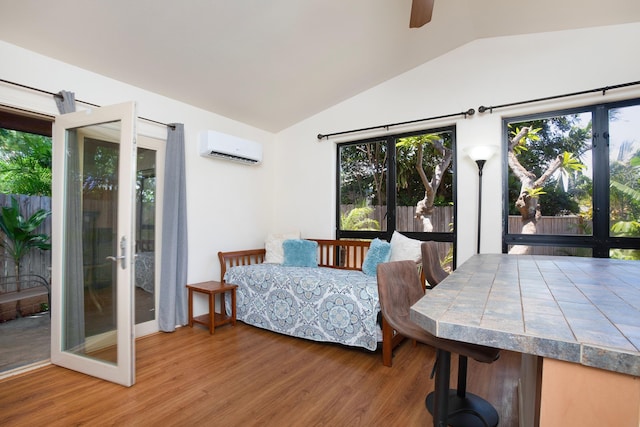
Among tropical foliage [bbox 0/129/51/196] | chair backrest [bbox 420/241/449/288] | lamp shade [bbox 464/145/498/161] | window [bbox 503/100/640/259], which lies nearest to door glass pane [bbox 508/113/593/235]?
window [bbox 503/100/640/259]

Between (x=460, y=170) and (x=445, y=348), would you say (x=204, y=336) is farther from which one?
(x=460, y=170)

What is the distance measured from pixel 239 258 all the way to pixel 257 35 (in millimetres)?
2475

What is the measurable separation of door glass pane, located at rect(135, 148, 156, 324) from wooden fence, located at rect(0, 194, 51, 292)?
6.19ft

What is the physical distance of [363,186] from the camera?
13.3ft

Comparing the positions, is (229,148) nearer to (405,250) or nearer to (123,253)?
(123,253)

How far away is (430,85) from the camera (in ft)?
11.4

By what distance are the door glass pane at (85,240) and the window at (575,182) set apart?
3.54m

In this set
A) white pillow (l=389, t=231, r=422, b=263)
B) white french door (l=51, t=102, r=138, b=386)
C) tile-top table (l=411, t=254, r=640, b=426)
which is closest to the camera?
tile-top table (l=411, t=254, r=640, b=426)

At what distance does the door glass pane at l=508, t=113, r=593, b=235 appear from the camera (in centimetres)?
286

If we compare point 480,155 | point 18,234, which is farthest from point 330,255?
point 18,234

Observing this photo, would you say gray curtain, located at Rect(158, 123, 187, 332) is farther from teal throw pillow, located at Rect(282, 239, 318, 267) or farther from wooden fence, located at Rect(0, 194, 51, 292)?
wooden fence, located at Rect(0, 194, 51, 292)

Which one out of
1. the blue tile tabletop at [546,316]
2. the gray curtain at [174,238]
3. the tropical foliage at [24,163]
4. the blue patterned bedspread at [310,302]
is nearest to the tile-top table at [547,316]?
the blue tile tabletop at [546,316]

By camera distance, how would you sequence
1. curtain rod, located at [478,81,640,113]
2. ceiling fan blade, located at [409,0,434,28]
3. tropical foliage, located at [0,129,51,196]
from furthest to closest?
1. tropical foliage, located at [0,129,51,196]
2. curtain rod, located at [478,81,640,113]
3. ceiling fan blade, located at [409,0,434,28]

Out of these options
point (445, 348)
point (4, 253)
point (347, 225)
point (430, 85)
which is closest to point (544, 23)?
point (430, 85)
